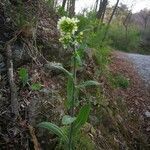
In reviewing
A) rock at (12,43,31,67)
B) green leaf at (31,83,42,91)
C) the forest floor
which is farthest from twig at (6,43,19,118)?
the forest floor

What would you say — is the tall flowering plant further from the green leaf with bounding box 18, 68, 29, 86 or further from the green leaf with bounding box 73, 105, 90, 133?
the green leaf with bounding box 18, 68, 29, 86

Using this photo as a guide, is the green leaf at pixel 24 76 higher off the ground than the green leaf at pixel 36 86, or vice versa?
the green leaf at pixel 24 76

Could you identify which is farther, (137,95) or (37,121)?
(137,95)

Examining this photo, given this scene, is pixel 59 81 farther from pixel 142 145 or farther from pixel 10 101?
pixel 142 145

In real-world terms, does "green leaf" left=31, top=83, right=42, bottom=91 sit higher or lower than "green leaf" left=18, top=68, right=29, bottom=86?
lower

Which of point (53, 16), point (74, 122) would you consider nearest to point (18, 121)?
point (74, 122)

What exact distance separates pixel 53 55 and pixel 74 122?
1969 mm

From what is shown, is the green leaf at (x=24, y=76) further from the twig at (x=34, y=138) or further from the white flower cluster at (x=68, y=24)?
the white flower cluster at (x=68, y=24)

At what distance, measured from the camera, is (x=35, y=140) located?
3193 millimetres

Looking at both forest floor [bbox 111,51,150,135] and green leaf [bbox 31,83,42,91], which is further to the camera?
forest floor [bbox 111,51,150,135]

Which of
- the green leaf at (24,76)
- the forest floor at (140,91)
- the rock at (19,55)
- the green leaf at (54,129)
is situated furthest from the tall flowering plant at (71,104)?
the forest floor at (140,91)

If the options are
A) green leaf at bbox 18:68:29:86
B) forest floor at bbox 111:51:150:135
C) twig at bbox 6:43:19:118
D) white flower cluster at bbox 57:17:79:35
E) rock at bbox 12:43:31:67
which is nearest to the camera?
white flower cluster at bbox 57:17:79:35

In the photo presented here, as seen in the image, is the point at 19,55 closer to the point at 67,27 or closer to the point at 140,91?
the point at 67,27

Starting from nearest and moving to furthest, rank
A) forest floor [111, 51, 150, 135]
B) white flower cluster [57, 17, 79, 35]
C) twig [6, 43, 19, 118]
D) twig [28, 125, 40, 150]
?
1. white flower cluster [57, 17, 79, 35]
2. twig [28, 125, 40, 150]
3. twig [6, 43, 19, 118]
4. forest floor [111, 51, 150, 135]
